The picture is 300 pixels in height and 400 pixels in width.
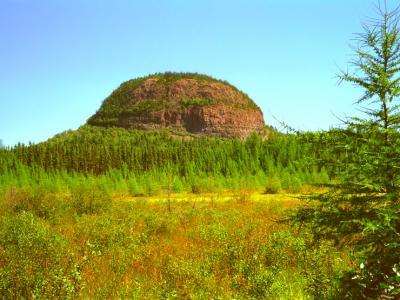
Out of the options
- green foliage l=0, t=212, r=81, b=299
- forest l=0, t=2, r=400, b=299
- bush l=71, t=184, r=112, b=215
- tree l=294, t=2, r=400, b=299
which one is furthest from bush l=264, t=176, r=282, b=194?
tree l=294, t=2, r=400, b=299

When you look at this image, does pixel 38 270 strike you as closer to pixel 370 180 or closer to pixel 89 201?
pixel 370 180

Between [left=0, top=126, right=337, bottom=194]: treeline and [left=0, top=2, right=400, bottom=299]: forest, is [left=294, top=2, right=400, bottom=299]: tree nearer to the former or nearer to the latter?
[left=0, top=2, right=400, bottom=299]: forest

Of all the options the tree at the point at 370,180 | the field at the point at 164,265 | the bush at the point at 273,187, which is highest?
the tree at the point at 370,180

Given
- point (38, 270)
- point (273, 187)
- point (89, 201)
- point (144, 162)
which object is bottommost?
point (273, 187)

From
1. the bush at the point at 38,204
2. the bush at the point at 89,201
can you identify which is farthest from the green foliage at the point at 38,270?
the bush at the point at 89,201

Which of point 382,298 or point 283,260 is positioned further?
point 283,260

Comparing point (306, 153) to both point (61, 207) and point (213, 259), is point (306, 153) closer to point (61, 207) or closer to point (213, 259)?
point (213, 259)

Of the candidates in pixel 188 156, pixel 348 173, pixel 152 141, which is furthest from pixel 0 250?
pixel 152 141

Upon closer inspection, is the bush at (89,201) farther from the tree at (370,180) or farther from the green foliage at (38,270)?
the tree at (370,180)

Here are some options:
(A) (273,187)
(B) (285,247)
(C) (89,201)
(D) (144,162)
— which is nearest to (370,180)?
(B) (285,247)

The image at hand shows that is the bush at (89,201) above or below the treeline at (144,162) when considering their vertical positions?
below

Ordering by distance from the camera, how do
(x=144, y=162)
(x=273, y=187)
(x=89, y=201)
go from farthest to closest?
(x=144, y=162) < (x=273, y=187) < (x=89, y=201)

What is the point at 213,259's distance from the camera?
34.9 feet

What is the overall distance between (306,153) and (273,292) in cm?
Answer: 301
